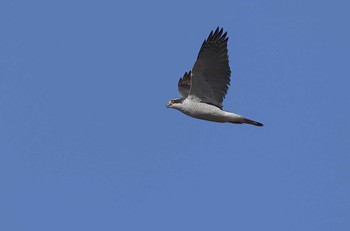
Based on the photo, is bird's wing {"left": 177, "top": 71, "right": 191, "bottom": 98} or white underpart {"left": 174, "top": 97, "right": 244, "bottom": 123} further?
bird's wing {"left": 177, "top": 71, "right": 191, "bottom": 98}

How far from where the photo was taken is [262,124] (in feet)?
84.9

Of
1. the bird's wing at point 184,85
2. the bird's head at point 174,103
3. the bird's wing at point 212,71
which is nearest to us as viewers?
the bird's wing at point 212,71

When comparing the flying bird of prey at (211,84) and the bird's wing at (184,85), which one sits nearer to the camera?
the flying bird of prey at (211,84)

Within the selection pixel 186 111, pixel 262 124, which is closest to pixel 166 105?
pixel 186 111

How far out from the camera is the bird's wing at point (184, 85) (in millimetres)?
28625

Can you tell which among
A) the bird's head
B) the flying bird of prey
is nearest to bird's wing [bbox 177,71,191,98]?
the bird's head

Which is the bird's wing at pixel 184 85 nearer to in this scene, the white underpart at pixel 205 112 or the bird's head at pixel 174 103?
the bird's head at pixel 174 103

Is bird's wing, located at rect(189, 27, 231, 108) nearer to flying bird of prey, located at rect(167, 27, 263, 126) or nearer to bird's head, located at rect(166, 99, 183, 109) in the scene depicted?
flying bird of prey, located at rect(167, 27, 263, 126)

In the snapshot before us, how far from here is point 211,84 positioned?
26172 millimetres

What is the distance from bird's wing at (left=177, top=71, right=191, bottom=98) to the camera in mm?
28625

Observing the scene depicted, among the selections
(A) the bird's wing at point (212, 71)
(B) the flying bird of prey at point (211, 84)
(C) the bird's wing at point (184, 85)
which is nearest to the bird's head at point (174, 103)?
(B) the flying bird of prey at point (211, 84)

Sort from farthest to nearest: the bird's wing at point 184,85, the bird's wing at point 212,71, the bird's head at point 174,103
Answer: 1. the bird's wing at point 184,85
2. the bird's head at point 174,103
3. the bird's wing at point 212,71

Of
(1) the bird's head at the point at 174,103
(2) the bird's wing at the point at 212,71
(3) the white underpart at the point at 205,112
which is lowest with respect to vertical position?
(3) the white underpart at the point at 205,112

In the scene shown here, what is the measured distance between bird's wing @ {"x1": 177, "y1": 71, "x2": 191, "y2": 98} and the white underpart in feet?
6.58
